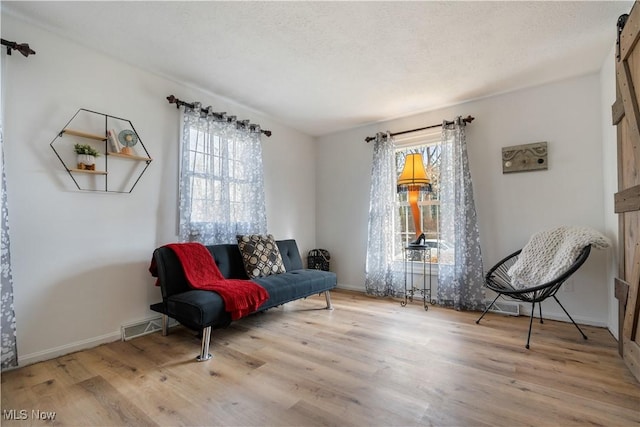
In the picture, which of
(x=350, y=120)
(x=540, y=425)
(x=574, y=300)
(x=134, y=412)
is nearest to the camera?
(x=540, y=425)

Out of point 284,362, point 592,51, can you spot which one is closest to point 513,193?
point 592,51

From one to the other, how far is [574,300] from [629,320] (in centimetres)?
109

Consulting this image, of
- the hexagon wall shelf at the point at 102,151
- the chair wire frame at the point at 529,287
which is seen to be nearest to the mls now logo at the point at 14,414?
the hexagon wall shelf at the point at 102,151

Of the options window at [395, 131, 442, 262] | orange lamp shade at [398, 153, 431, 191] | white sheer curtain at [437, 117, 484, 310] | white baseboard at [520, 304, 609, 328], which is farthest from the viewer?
window at [395, 131, 442, 262]

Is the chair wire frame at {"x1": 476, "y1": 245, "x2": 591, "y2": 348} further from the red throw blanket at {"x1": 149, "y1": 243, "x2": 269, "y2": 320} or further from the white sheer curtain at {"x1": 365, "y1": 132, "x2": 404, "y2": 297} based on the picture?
the red throw blanket at {"x1": 149, "y1": 243, "x2": 269, "y2": 320}

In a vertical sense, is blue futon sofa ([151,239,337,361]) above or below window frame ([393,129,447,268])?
below

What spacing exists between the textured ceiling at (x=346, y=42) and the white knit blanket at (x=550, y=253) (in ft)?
5.14

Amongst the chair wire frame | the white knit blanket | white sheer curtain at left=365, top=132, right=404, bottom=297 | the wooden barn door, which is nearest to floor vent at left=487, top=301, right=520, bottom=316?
the chair wire frame

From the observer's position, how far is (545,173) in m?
3.14

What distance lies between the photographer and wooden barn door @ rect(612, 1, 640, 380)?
188 cm

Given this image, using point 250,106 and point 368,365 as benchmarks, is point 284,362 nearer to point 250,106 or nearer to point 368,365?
point 368,365

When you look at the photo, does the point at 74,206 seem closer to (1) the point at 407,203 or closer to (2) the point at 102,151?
(2) the point at 102,151

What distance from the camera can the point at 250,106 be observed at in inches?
148

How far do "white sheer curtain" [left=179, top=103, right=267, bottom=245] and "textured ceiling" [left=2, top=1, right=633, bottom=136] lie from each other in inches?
17.8
